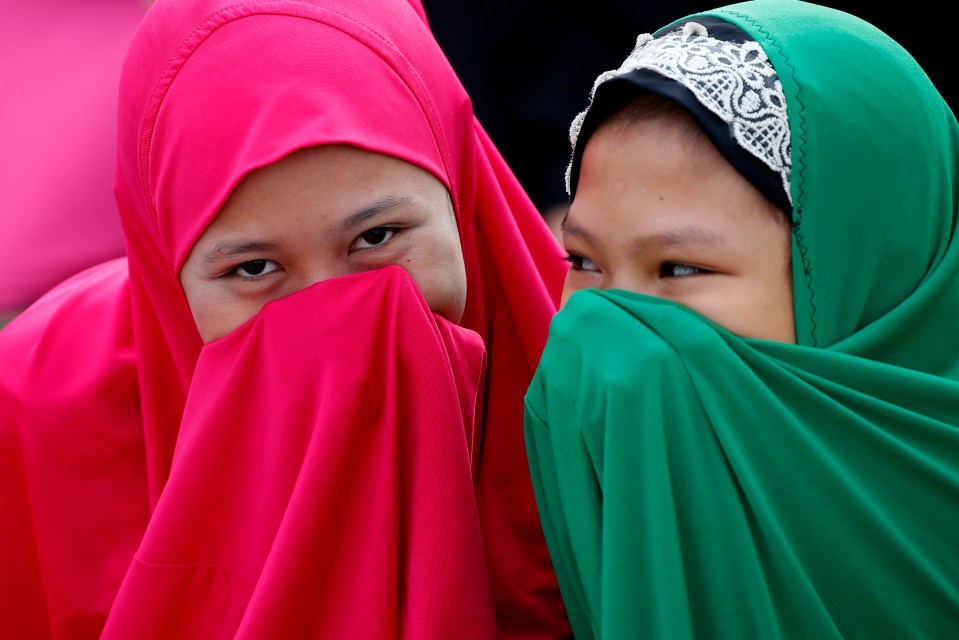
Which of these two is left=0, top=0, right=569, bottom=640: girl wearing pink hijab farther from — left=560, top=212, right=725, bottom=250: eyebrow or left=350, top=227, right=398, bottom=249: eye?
left=560, top=212, right=725, bottom=250: eyebrow

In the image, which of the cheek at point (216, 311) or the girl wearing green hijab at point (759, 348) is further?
the cheek at point (216, 311)

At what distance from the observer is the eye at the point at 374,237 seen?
5.79 feet

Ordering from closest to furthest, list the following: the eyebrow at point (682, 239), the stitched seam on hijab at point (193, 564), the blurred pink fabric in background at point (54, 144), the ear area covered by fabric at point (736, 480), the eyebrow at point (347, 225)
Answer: the ear area covered by fabric at point (736, 480), the eyebrow at point (682, 239), the stitched seam on hijab at point (193, 564), the eyebrow at point (347, 225), the blurred pink fabric in background at point (54, 144)

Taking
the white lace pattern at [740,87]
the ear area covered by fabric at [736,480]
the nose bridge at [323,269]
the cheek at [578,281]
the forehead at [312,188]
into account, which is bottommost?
the ear area covered by fabric at [736,480]

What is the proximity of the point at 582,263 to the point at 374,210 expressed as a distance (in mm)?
344

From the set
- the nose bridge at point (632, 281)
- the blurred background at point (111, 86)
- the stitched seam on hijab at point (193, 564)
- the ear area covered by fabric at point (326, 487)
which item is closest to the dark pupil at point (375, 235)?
the ear area covered by fabric at point (326, 487)

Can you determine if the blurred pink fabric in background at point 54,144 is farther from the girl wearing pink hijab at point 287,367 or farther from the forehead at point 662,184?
the forehead at point 662,184

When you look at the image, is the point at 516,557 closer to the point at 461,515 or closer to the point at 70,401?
the point at 461,515

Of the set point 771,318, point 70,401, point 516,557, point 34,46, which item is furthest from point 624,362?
point 34,46

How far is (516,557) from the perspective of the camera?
1.90 meters

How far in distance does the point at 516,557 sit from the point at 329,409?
0.54 meters

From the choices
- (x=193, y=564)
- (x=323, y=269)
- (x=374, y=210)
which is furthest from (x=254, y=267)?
(x=193, y=564)

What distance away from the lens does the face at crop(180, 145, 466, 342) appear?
1.71 m

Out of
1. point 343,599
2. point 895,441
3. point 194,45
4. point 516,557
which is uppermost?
point 194,45
